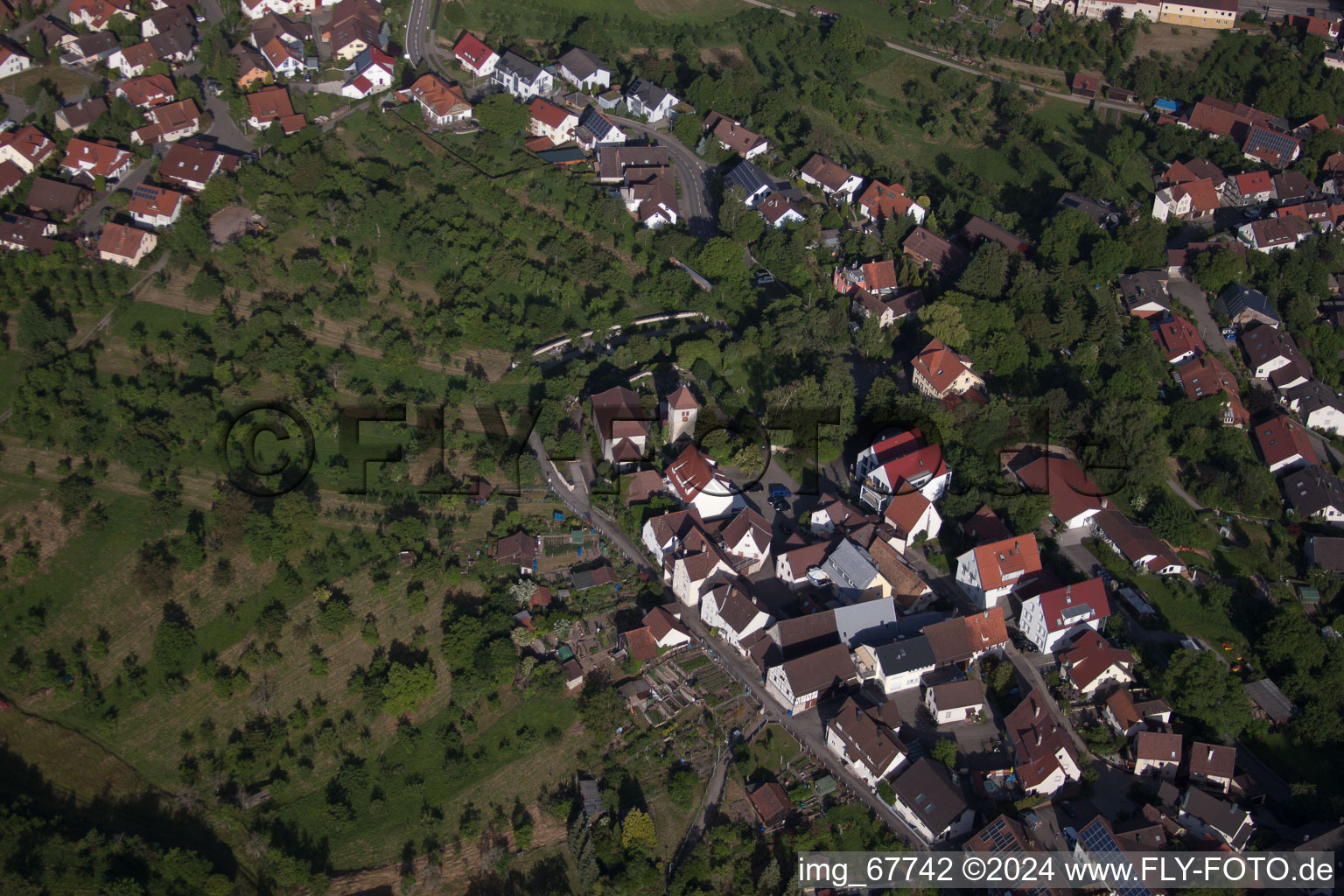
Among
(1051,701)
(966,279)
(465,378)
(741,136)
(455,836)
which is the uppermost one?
(741,136)

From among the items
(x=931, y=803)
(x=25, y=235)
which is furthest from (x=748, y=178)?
(x=25, y=235)

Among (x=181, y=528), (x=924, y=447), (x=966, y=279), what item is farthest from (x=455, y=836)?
(x=966, y=279)

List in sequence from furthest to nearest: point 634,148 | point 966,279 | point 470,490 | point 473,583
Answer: point 634,148 < point 966,279 < point 470,490 < point 473,583

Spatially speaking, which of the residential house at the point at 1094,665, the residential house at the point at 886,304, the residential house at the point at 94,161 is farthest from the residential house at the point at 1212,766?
the residential house at the point at 94,161

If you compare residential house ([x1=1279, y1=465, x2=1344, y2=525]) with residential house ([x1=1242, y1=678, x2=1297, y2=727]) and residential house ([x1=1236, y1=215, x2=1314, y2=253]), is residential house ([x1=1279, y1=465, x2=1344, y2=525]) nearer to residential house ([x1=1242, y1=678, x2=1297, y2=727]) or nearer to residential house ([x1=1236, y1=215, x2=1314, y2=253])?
residential house ([x1=1242, y1=678, x2=1297, y2=727])

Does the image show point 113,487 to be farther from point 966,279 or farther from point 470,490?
point 966,279

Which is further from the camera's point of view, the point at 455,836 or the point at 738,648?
the point at 738,648

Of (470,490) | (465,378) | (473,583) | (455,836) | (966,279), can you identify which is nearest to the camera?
(455,836)

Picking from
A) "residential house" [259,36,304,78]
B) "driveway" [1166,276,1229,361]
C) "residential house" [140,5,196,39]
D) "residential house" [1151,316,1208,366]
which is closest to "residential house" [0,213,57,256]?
"residential house" [259,36,304,78]
